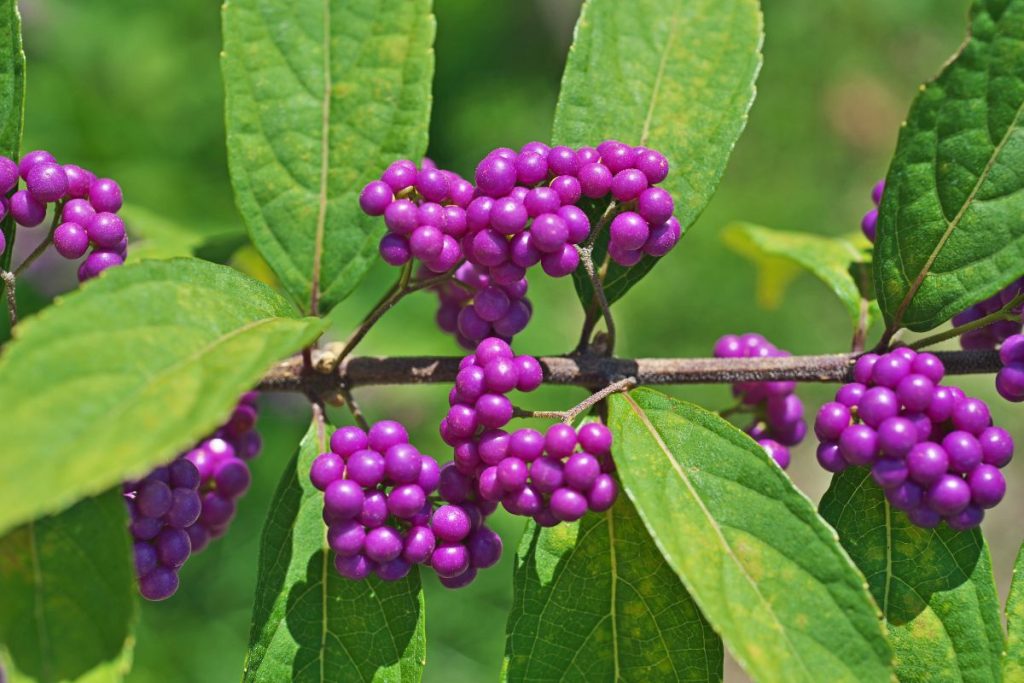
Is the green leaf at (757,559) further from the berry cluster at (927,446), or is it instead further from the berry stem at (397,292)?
the berry stem at (397,292)

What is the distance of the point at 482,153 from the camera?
8258 mm

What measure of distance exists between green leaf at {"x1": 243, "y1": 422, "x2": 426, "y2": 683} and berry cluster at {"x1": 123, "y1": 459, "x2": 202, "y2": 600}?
178 mm

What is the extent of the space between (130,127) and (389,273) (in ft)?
6.76

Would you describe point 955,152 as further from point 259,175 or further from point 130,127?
point 130,127

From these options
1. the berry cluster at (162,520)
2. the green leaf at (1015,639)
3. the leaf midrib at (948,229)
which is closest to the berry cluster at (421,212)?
the berry cluster at (162,520)

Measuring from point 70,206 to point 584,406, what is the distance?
3.88 ft

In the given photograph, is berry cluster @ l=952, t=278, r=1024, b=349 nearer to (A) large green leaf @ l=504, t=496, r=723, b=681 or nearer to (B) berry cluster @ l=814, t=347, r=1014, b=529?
(B) berry cluster @ l=814, t=347, r=1014, b=529

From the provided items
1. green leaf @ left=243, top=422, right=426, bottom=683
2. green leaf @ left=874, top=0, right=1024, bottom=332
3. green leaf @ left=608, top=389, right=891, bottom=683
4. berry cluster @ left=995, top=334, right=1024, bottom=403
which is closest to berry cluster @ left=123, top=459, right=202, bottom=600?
green leaf @ left=243, top=422, right=426, bottom=683

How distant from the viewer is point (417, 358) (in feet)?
8.00

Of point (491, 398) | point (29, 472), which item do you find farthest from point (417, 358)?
point (29, 472)

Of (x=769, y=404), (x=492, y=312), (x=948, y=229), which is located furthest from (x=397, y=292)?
(x=948, y=229)

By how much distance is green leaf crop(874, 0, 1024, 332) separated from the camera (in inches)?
83.0

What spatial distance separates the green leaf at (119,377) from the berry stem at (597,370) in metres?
0.57

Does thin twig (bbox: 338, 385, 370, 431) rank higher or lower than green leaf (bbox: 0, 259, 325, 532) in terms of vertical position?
lower
